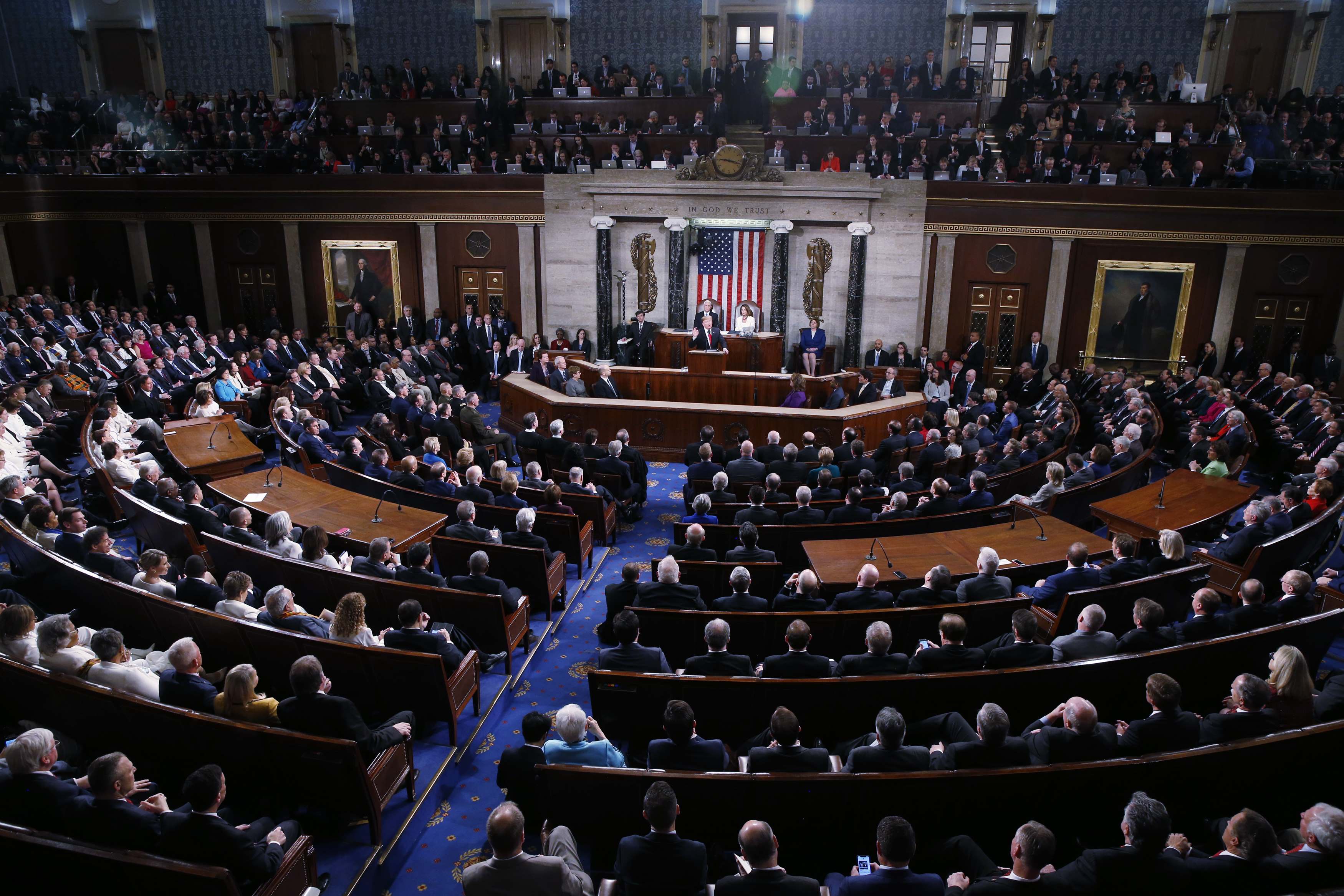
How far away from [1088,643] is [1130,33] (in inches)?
671

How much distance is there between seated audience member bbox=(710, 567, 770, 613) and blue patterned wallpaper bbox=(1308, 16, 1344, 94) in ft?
58.9

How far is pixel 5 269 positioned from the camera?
16.6m

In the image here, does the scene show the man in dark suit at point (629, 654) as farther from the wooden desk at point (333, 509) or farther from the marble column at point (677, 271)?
the marble column at point (677, 271)

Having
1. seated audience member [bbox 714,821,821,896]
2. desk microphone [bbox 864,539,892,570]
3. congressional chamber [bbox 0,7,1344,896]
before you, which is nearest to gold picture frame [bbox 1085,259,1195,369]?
congressional chamber [bbox 0,7,1344,896]

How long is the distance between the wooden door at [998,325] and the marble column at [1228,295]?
3.05 meters

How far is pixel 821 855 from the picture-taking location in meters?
4.06

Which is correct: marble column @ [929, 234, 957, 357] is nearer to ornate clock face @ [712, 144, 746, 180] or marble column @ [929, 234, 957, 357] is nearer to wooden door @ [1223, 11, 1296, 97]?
ornate clock face @ [712, 144, 746, 180]

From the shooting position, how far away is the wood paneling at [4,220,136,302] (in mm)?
16984

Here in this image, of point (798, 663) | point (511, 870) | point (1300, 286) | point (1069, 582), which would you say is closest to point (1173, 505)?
point (1069, 582)

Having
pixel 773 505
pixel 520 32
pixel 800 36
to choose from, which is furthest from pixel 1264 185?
pixel 520 32

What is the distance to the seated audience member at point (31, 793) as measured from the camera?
3.71 m

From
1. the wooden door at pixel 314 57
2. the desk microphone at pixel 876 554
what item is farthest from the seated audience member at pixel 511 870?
the wooden door at pixel 314 57

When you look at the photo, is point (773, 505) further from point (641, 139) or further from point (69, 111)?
point (69, 111)

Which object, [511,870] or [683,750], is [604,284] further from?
[511,870]
